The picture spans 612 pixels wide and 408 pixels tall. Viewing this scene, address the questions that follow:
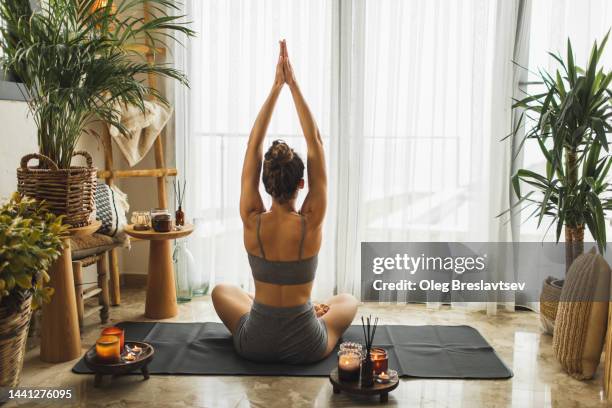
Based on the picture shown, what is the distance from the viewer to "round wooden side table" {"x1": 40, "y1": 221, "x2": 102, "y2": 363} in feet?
8.92

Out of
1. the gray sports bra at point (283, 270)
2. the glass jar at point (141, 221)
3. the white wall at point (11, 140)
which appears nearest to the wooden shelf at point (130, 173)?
the glass jar at point (141, 221)

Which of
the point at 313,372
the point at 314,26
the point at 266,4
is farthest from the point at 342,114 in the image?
the point at 313,372

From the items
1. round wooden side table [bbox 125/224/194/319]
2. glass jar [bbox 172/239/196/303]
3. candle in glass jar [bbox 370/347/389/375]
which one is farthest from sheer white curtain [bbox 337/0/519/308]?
candle in glass jar [bbox 370/347/389/375]

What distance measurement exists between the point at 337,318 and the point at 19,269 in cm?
143

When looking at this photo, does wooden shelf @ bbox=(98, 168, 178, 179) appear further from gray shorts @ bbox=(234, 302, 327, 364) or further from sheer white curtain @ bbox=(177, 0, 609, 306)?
gray shorts @ bbox=(234, 302, 327, 364)

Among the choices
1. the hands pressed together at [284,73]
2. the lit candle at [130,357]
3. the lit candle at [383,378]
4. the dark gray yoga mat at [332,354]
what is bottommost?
the dark gray yoga mat at [332,354]

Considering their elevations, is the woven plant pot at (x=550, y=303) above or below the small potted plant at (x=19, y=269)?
below

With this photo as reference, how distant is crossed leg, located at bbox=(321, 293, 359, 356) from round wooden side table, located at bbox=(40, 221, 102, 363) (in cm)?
115

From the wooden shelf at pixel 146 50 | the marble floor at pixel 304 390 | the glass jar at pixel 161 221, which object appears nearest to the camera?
the marble floor at pixel 304 390

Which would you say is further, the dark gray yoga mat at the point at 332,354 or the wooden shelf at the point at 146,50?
the wooden shelf at the point at 146,50

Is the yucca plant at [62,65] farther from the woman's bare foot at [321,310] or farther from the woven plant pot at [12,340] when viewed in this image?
the woman's bare foot at [321,310]

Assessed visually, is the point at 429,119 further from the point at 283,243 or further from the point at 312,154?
the point at 283,243

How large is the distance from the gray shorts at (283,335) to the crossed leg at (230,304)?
0.15 metres

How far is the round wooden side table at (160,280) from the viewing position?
334 centimetres
